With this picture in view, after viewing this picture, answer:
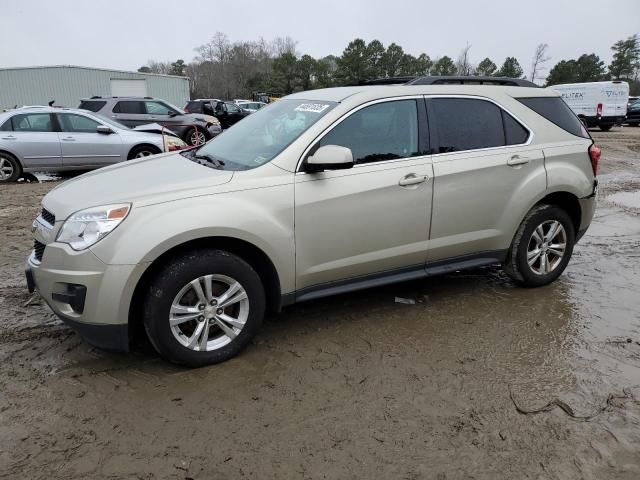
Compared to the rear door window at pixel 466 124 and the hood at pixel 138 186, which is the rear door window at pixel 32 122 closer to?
the hood at pixel 138 186

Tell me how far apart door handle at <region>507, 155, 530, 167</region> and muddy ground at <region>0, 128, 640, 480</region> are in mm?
1185

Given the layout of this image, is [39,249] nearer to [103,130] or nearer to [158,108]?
[103,130]

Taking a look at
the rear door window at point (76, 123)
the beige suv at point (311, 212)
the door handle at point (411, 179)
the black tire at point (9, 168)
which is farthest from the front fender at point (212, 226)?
the black tire at point (9, 168)

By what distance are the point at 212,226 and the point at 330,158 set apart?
0.87 metres

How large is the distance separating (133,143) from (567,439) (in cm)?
993

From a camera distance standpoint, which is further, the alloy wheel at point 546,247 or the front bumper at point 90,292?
the alloy wheel at point 546,247

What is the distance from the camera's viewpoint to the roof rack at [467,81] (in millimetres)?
4234

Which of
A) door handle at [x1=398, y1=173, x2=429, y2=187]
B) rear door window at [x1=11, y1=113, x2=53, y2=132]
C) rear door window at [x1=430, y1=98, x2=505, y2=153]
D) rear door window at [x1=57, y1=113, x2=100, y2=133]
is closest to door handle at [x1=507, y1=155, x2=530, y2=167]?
rear door window at [x1=430, y1=98, x2=505, y2=153]

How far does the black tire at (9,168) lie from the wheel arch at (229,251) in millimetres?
8204

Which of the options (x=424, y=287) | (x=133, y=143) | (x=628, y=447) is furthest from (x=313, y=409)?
(x=133, y=143)

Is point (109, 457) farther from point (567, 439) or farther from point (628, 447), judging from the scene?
point (628, 447)

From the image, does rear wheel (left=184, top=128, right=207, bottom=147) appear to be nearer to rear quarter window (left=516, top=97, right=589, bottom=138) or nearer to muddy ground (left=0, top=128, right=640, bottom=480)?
muddy ground (left=0, top=128, right=640, bottom=480)

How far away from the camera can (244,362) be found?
11.0ft

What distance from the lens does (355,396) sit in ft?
9.81
